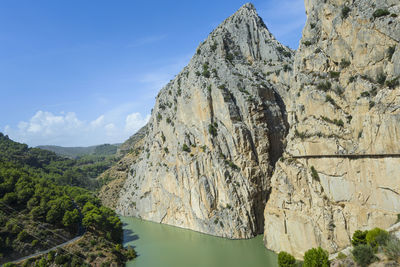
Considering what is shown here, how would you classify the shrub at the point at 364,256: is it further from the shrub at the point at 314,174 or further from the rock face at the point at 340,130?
the shrub at the point at 314,174

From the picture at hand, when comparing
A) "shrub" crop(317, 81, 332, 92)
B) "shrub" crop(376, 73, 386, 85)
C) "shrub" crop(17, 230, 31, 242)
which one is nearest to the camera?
"shrub" crop(376, 73, 386, 85)

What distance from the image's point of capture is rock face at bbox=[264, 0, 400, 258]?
2253 cm

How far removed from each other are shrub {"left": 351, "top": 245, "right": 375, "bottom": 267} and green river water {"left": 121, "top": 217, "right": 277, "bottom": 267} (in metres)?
15.5

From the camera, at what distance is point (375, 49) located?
2434 centimetres

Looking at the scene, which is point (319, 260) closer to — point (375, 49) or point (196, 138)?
point (375, 49)

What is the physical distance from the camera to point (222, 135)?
44.1m

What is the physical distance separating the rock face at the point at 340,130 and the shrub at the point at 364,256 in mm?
9082

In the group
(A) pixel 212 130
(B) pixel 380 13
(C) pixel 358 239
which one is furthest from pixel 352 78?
(A) pixel 212 130

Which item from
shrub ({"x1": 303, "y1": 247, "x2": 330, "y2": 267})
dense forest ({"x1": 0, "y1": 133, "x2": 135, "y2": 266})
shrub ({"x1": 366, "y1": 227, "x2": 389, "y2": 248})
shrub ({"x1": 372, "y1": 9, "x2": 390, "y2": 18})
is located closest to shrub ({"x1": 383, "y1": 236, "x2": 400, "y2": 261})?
shrub ({"x1": 366, "y1": 227, "x2": 389, "y2": 248})

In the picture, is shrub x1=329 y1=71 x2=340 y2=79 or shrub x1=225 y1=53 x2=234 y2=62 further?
shrub x1=225 y1=53 x2=234 y2=62

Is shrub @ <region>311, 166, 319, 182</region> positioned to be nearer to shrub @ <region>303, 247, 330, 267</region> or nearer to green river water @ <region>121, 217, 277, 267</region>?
green river water @ <region>121, 217, 277, 267</region>

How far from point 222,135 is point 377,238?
2916 cm

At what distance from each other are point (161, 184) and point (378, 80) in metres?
41.4

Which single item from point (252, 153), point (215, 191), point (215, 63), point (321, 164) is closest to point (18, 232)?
point (215, 191)
